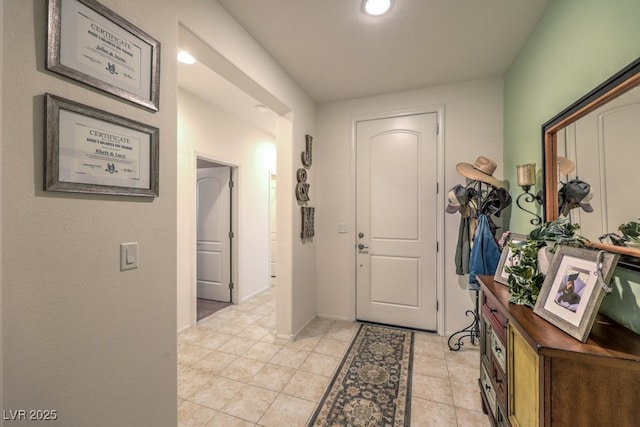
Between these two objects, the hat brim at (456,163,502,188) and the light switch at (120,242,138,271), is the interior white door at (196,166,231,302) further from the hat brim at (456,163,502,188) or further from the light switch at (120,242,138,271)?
the hat brim at (456,163,502,188)

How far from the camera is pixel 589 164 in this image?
47.9 inches

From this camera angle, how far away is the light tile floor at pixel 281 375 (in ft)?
5.41

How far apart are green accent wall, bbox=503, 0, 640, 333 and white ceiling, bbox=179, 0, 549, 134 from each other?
0.22 m

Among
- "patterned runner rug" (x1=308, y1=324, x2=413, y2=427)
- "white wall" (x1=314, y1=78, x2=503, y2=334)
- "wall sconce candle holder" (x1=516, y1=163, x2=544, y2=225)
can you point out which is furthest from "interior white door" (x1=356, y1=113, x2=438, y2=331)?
"wall sconce candle holder" (x1=516, y1=163, x2=544, y2=225)

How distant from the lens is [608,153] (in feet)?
3.57

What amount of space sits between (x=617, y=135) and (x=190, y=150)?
3269 millimetres

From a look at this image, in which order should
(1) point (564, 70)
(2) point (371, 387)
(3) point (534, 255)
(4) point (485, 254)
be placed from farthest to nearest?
1. (4) point (485, 254)
2. (2) point (371, 387)
3. (1) point (564, 70)
4. (3) point (534, 255)

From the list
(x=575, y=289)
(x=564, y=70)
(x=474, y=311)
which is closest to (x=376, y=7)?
(x=564, y=70)

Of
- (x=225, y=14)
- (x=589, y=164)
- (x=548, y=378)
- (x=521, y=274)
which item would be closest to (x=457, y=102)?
(x=589, y=164)

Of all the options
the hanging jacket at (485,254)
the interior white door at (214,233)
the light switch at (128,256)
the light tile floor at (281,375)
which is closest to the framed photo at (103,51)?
the light switch at (128,256)

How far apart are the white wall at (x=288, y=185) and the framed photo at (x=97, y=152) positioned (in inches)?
41.0

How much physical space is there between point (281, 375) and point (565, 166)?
7.69 ft

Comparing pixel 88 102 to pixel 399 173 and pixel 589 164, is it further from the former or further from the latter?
pixel 399 173

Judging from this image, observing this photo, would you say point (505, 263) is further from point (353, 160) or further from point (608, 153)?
point (353, 160)
